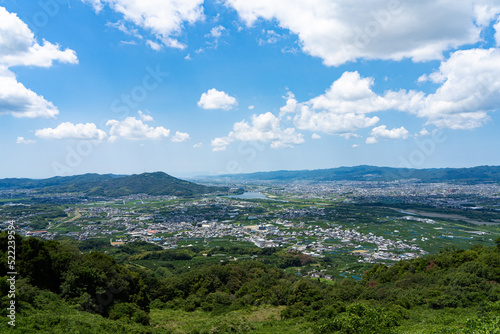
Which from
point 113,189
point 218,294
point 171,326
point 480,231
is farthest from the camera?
point 113,189

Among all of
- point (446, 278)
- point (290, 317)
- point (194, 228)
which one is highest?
point (446, 278)

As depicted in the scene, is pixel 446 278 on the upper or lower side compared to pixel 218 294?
upper

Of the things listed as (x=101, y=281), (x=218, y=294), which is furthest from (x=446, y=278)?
(x=101, y=281)

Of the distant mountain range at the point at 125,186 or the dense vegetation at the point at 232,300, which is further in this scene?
the distant mountain range at the point at 125,186

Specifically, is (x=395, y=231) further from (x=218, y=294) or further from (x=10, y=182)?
(x=10, y=182)

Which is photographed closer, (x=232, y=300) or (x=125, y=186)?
(x=232, y=300)

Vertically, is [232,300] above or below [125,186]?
below

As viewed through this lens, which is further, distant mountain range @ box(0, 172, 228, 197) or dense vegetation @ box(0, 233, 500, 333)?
distant mountain range @ box(0, 172, 228, 197)

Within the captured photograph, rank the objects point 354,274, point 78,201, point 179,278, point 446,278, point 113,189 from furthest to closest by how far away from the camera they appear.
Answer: point 113,189 < point 78,201 < point 354,274 < point 179,278 < point 446,278
